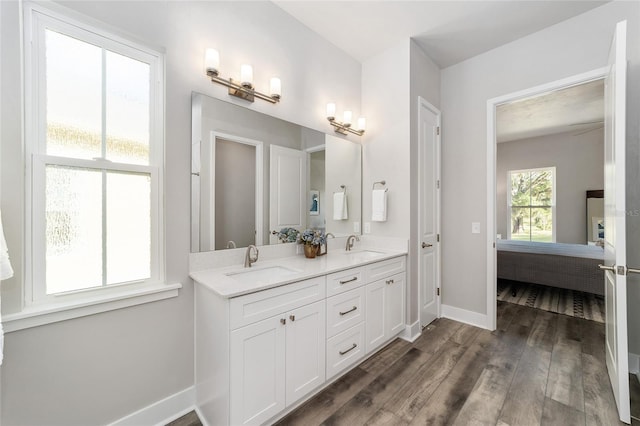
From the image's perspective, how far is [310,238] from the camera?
7.40 feet

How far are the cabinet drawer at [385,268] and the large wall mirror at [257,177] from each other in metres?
0.62

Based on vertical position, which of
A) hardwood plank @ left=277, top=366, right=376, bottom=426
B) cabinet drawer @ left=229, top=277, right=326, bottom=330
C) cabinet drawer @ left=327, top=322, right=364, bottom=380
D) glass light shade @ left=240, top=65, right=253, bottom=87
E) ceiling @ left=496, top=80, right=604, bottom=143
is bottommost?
hardwood plank @ left=277, top=366, right=376, bottom=426

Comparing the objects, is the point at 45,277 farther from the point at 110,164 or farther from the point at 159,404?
the point at 159,404

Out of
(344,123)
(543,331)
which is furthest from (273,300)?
(543,331)

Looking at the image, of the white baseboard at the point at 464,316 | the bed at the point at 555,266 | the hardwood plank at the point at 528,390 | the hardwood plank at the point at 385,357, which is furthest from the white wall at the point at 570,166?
the hardwood plank at the point at 385,357

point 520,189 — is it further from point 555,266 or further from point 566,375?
point 566,375

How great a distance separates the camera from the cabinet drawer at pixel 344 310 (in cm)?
183

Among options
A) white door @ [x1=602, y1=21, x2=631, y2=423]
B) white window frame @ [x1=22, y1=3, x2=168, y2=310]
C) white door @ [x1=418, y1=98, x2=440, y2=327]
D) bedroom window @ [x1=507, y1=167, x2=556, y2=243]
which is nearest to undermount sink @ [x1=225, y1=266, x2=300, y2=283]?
white window frame @ [x1=22, y1=3, x2=168, y2=310]

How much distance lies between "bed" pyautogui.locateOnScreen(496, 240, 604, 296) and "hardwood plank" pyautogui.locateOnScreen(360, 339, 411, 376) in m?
2.39

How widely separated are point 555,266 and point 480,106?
2389 millimetres

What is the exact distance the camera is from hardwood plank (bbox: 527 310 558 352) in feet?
8.04

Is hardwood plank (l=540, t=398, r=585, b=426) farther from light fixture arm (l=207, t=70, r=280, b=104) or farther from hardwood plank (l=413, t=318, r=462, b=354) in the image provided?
light fixture arm (l=207, t=70, r=280, b=104)

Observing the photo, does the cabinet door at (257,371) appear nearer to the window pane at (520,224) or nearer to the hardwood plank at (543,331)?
the hardwood plank at (543,331)

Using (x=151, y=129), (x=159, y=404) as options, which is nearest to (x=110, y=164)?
(x=151, y=129)
